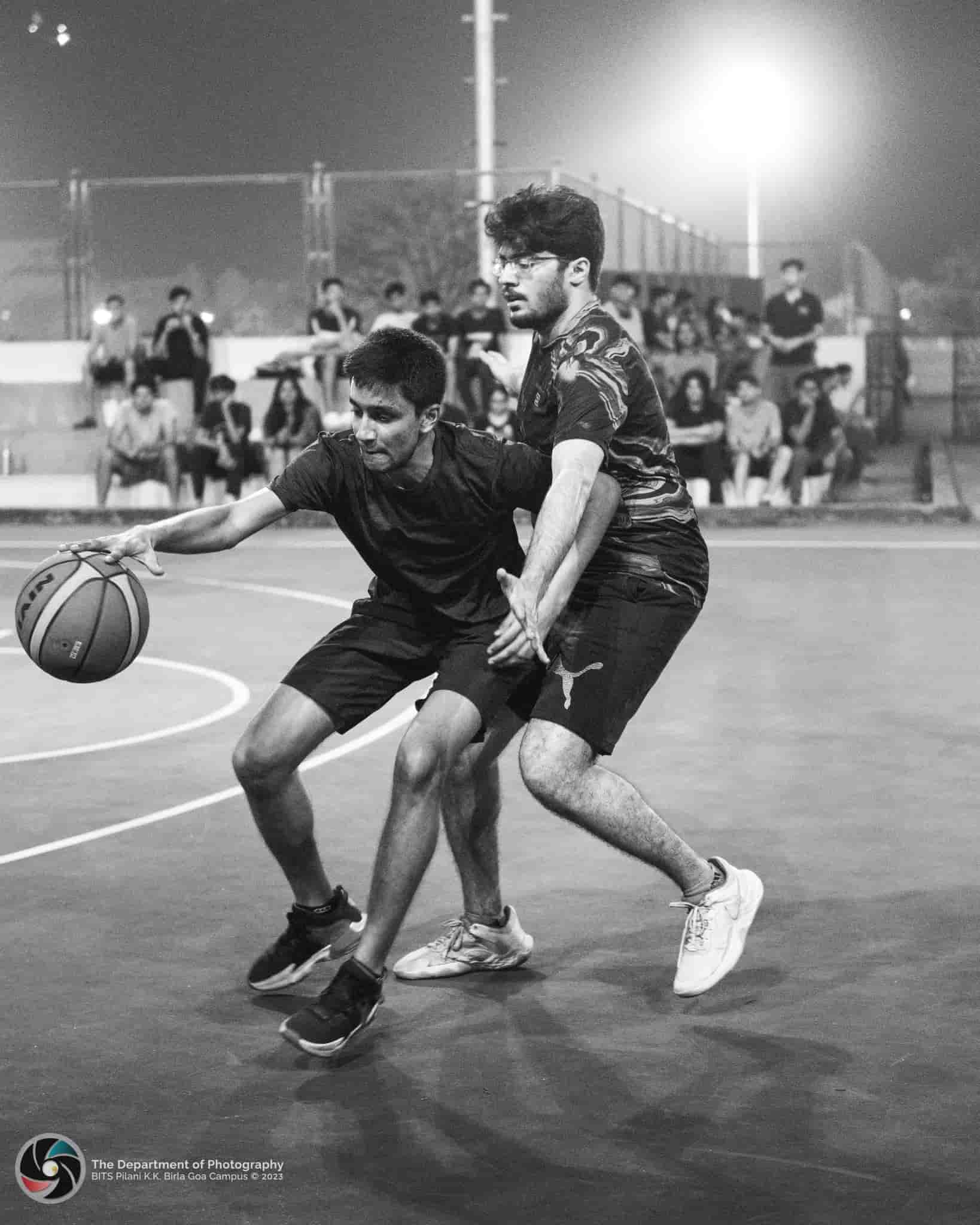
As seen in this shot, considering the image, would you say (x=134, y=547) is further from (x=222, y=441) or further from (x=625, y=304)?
(x=222, y=441)

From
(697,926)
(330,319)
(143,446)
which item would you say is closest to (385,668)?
(697,926)

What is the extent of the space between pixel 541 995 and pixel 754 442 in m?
14.1

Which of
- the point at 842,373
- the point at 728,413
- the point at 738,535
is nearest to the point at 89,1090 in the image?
the point at 738,535

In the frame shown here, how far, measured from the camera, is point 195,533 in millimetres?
5113

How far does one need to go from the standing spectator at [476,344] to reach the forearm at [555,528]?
1427 centimetres

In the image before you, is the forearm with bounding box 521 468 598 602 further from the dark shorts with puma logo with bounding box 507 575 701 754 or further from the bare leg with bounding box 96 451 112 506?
the bare leg with bounding box 96 451 112 506

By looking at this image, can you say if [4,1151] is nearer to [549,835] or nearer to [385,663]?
[385,663]

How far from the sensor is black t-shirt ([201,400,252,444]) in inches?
763

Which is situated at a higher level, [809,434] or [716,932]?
[809,434]

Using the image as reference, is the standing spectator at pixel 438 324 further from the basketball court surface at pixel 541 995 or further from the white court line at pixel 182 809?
the white court line at pixel 182 809

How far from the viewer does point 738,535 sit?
1753 centimetres

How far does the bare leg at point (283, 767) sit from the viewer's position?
5070 millimetres

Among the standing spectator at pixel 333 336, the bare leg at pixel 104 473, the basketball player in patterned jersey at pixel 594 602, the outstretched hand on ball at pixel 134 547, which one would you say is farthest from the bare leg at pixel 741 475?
the outstretched hand on ball at pixel 134 547

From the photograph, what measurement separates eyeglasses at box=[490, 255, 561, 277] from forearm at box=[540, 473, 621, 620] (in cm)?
59
